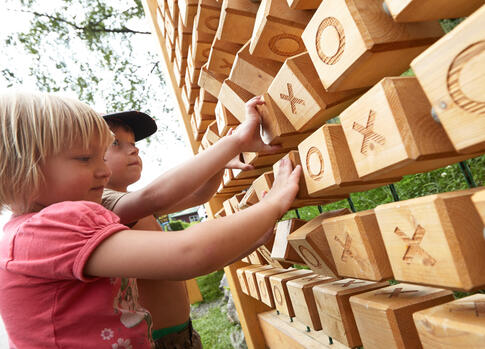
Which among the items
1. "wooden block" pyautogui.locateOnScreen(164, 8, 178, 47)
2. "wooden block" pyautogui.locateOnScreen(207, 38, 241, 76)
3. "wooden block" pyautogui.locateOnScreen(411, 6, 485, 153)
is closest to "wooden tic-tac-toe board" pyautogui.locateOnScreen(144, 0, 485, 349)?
"wooden block" pyautogui.locateOnScreen(411, 6, 485, 153)

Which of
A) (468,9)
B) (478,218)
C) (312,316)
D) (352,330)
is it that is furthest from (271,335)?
(468,9)

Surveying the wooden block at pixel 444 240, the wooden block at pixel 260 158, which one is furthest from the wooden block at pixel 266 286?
the wooden block at pixel 444 240

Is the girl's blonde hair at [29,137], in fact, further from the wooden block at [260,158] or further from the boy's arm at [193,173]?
the wooden block at [260,158]

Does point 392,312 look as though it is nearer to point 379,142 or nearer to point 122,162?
point 379,142

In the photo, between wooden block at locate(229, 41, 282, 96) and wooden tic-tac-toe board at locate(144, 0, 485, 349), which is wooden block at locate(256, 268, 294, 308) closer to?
wooden tic-tac-toe board at locate(144, 0, 485, 349)

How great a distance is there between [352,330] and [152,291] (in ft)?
2.89

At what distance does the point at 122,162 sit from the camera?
1476 millimetres

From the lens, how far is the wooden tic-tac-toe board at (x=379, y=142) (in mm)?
398

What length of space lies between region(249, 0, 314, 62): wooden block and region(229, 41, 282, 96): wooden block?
87 mm

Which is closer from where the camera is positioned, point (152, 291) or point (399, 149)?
Answer: point (399, 149)

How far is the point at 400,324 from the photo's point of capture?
0.56 metres

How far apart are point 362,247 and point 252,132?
480 mm

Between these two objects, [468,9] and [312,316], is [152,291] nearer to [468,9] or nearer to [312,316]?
[312,316]

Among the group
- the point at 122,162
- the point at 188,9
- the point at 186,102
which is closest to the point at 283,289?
the point at 122,162
